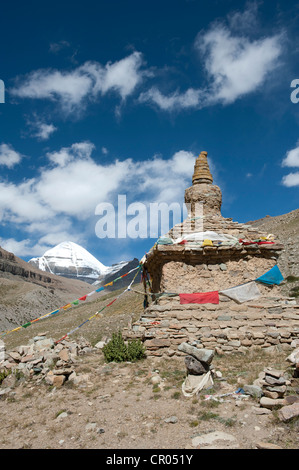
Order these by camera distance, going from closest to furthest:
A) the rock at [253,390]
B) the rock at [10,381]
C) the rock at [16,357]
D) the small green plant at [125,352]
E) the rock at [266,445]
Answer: the rock at [266,445]
the rock at [253,390]
the rock at [10,381]
the small green plant at [125,352]
the rock at [16,357]

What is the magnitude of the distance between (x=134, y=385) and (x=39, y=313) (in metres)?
85.0

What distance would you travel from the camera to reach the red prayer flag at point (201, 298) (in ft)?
36.1

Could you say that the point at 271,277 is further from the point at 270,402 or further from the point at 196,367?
the point at 270,402

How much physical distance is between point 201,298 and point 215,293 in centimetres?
55

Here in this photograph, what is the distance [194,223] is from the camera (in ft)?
42.3

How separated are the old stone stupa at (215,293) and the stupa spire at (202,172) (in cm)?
245

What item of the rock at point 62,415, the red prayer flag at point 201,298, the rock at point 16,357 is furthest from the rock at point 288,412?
the rock at point 16,357

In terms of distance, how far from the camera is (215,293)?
1113cm

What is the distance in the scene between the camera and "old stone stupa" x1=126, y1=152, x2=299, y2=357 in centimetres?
1018

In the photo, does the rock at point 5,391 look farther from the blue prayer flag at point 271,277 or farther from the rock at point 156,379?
the blue prayer flag at point 271,277

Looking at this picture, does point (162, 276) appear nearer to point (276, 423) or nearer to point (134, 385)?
point (134, 385)

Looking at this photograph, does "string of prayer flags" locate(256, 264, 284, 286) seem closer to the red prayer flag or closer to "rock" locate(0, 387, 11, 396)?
the red prayer flag

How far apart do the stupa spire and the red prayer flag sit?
5.99 meters
